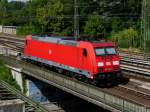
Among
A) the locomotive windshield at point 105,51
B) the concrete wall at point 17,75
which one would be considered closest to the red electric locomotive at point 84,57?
the locomotive windshield at point 105,51

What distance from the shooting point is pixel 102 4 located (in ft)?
348

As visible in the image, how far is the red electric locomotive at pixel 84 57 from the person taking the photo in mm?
34562

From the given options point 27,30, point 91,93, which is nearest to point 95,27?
point 27,30

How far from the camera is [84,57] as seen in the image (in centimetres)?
3550

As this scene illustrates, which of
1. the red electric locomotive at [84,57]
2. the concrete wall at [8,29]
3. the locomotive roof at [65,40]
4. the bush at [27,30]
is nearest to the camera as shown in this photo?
the red electric locomotive at [84,57]

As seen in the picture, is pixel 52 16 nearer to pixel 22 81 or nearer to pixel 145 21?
pixel 145 21

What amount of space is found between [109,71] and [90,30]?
5103cm

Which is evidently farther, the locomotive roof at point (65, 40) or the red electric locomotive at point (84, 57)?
the locomotive roof at point (65, 40)

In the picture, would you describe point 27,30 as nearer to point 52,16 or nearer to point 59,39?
point 52,16

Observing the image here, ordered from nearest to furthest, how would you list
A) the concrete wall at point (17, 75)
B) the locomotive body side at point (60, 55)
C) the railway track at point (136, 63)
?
the locomotive body side at point (60, 55) → the railway track at point (136, 63) → the concrete wall at point (17, 75)

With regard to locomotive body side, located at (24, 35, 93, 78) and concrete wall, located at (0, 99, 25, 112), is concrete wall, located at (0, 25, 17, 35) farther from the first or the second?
concrete wall, located at (0, 99, 25, 112)

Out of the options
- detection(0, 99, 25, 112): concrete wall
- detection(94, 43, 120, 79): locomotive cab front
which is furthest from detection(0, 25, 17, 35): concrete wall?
detection(0, 99, 25, 112): concrete wall

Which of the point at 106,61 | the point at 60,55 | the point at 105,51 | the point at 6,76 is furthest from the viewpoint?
the point at 6,76

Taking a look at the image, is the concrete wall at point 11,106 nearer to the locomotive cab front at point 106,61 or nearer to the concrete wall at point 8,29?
the locomotive cab front at point 106,61
